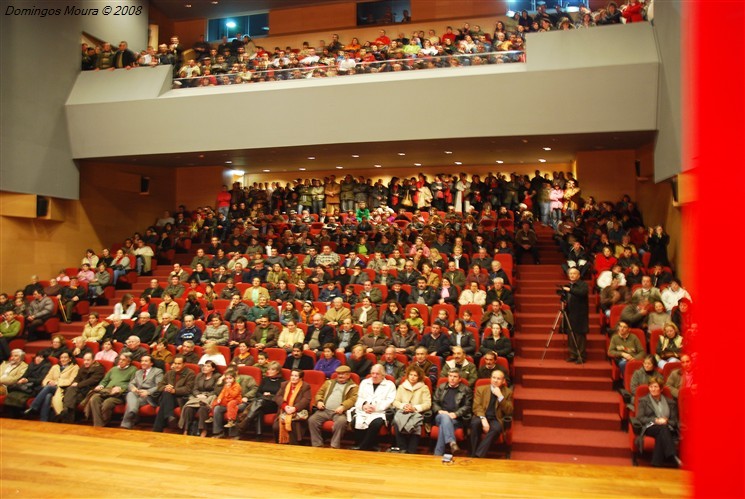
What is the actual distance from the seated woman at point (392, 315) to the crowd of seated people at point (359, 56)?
4.79m

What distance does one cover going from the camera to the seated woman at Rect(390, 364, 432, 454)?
6.58 metres

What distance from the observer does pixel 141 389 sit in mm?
7777

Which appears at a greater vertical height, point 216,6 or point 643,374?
point 216,6

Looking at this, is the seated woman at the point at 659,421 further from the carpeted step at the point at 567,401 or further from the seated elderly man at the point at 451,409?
the seated elderly man at the point at 451,409

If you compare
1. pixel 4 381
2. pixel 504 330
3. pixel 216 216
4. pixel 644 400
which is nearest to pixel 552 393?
pixel 504 330

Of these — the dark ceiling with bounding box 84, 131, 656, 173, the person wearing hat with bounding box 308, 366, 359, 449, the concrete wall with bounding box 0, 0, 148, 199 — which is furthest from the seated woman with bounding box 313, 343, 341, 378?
the concrete wall with bounding box 0, 0, 148, 199

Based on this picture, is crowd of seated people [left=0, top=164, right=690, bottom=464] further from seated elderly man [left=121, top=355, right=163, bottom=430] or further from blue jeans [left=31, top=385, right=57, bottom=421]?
blue jeans [left=31, top=385, right=57, bottom=421]

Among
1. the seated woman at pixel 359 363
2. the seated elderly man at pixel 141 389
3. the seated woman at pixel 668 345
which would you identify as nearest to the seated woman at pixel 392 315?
the seated woman at pixel 359 363

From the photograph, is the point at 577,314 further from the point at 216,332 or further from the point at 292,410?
the point at 216,332

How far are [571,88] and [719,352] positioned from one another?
10592mm

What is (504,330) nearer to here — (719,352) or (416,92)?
(416,92)

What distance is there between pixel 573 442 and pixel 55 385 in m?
6.26

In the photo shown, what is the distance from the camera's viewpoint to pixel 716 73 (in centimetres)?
69

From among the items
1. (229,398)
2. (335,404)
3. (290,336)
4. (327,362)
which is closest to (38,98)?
(290,336)
